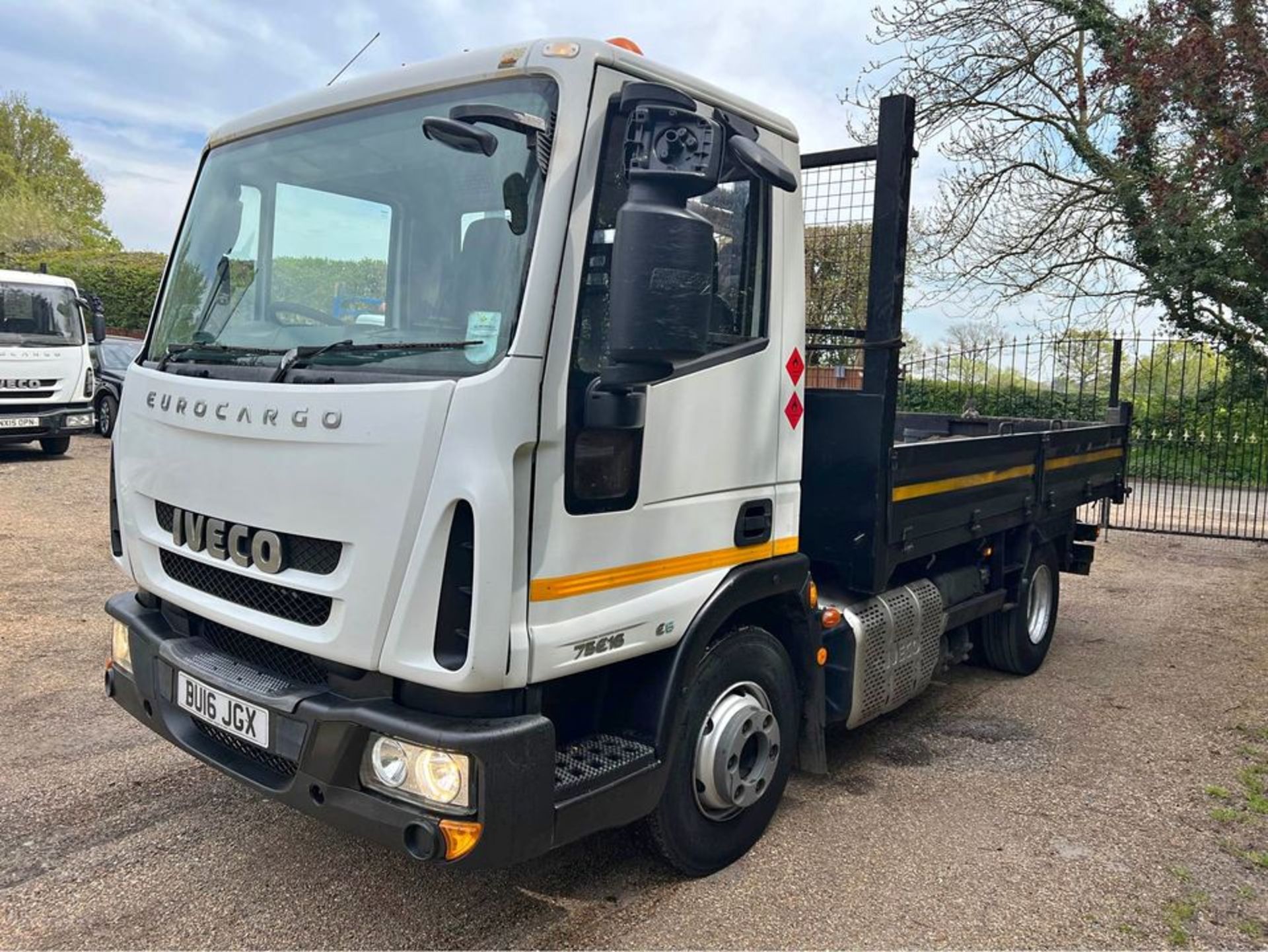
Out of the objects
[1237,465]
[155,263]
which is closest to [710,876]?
[1237,465]

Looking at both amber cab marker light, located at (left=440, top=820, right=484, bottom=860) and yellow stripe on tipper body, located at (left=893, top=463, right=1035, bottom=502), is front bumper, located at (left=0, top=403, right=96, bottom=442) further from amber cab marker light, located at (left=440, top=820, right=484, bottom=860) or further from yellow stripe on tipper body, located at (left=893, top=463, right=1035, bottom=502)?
amber cab marker light, located at (left=440, top=820, right=484, bottom=860)

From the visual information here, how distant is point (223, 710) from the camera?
287cm

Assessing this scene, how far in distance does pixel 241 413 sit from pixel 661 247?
4.29ft

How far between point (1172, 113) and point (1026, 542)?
8418mm

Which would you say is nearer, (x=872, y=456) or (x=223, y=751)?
(x=223, y=751)

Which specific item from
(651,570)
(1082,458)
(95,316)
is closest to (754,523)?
(651,570)

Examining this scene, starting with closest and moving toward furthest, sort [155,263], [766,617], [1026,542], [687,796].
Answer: [687,796], [766,617], [1026,542], [155,263]

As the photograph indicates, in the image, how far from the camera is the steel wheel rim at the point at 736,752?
3244 millimetres

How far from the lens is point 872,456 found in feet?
12.6

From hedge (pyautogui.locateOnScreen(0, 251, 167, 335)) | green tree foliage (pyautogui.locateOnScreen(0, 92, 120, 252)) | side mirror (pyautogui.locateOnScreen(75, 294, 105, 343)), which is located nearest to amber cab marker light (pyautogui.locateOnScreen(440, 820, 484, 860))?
side mirror (pyautogui.locateOnScreen(75, 294, 105, 343))

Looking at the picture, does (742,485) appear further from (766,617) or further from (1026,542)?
(1026,542)

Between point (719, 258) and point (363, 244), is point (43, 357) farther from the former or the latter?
point (719, 258)

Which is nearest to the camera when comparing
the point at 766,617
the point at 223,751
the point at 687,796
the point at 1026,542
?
the point at 223,751

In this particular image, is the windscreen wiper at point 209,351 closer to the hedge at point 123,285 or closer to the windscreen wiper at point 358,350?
the windscreen wiper at point 358,350
